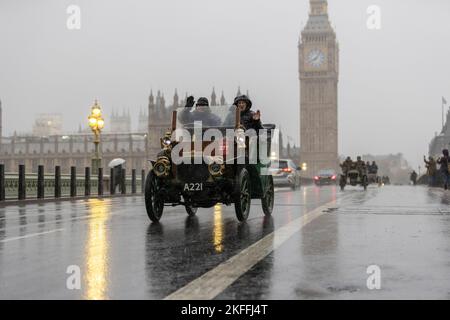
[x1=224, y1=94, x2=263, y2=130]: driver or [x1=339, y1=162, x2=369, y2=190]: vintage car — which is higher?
[x1=224, y1=94, x2=263, y2=130]: driver

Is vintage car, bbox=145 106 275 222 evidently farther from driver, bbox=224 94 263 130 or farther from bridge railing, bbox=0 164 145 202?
bridge railing, bbox=0 164 145 202

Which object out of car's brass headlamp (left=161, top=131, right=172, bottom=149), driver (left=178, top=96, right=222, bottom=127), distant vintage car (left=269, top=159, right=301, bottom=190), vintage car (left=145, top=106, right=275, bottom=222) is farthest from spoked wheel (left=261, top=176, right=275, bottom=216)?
distant vintage car (left=269, top=159, right=301, bottom=190)

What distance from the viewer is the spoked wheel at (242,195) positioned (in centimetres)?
914

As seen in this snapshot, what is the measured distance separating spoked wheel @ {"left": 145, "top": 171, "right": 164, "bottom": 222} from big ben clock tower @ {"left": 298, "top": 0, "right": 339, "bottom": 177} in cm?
13356

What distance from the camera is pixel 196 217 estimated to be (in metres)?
10.7

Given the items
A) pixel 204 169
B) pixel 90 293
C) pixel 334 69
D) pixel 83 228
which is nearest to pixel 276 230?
pixel 204 169

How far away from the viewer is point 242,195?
31.1 feet

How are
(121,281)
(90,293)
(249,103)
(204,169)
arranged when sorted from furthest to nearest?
1. (249,103)
2. (204,169)
3. (121,281)
4. (90,293)

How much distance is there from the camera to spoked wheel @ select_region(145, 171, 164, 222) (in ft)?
30.2

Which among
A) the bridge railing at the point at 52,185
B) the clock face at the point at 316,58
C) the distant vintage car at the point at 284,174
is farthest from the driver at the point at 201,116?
the clock face at the point at 316,58

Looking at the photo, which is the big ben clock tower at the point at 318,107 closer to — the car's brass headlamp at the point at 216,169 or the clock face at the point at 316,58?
the clock face at the point at 316,58

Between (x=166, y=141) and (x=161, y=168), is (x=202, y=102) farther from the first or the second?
(x=161, y=168)

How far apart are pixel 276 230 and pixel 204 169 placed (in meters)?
1.56
